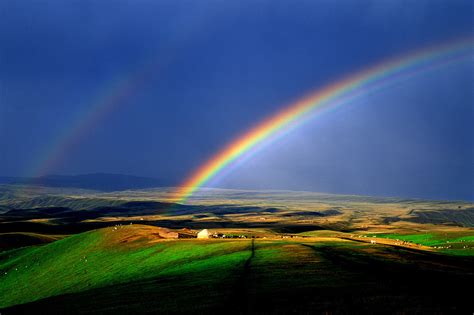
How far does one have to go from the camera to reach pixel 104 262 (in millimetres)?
72125

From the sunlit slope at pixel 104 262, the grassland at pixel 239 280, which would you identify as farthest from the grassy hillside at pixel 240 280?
the sunlit slope at pixel 104 262

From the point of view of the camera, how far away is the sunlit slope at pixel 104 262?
56909 mm

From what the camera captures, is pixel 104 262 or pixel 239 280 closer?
pixel 239 280

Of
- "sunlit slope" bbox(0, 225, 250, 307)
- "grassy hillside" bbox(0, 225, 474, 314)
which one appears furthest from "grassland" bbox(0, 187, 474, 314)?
"sunlit slope" bbox(0, 225, 250, 307)

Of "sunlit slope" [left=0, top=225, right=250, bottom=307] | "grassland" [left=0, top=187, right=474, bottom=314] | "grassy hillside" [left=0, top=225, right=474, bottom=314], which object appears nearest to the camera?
"grassland" [left=0, top=187, right=474, bottom=314]

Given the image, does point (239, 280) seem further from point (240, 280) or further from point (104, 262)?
point (104, 262)

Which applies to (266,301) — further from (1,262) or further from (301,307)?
(1,262)

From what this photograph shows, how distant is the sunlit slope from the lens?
2241 inches

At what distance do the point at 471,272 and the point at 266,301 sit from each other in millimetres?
26203

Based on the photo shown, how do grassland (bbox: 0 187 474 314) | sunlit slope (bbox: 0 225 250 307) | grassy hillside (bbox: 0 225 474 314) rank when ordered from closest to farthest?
grassland (bbox: 0 187 474 314) → grassy hillside (bbox: 0 225 474 314) → sunlit slope (bbox: 0 225 250 307)

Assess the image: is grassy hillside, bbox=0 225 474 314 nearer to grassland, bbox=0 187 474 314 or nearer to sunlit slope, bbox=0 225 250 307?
grassland, bbox=0 187 474 314

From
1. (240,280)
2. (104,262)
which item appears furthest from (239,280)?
(104,262)

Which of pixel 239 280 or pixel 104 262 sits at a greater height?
pixel 239 280

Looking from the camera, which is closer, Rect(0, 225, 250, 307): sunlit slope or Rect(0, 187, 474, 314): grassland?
Rect(0, 187, 474, 314): grassland
